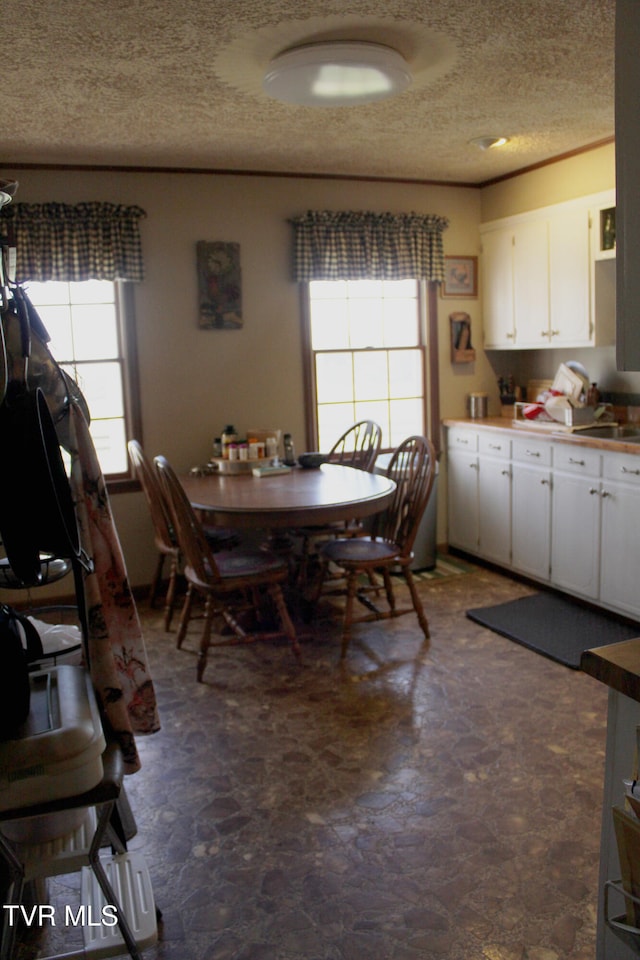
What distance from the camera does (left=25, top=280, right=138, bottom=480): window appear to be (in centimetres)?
450

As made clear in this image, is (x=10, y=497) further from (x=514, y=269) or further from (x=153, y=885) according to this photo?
(x=514, y=269)

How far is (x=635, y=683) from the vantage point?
1271 mm

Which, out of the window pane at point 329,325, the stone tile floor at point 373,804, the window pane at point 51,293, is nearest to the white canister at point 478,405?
the window pane at point 329,325

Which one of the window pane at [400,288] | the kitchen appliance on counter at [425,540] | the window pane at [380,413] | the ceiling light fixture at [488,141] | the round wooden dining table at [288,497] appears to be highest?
the ceiling light fixture at [488,141]

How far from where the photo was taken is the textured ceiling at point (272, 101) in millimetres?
2543

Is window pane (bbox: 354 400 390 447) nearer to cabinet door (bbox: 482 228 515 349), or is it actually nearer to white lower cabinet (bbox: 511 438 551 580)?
cabinet door (bbox: 482 228 515 349)

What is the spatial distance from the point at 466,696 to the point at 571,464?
4.98ft

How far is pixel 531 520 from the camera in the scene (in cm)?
455

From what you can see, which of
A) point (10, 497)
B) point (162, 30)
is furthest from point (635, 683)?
point (162, 30)

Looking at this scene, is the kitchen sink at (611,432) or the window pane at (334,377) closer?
the kitchen sink at (611,432)

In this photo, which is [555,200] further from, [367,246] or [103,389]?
[103,389]

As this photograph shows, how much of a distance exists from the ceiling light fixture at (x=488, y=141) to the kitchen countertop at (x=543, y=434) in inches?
61.9

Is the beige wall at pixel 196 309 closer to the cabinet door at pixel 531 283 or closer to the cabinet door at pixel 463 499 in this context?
the cabinet door at pixel 531 283

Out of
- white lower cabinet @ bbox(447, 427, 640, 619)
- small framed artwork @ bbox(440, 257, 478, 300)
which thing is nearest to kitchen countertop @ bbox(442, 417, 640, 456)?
white lower cabinet @ bbox(447, 427, 640, 619)
